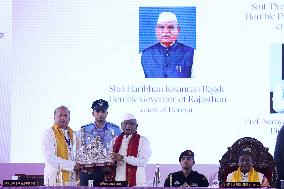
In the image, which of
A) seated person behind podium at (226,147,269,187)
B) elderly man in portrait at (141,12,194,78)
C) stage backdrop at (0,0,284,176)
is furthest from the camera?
elderly man in portrait at (141,12,194,78)

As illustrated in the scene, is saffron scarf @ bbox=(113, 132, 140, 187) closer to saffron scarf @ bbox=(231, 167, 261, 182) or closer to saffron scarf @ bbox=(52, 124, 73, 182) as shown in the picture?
saffron scarf @ bbox=(52, 124, 73, 182)

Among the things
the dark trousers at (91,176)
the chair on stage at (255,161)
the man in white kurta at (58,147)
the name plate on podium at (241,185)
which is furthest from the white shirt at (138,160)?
the name plate on podium at (241,185)

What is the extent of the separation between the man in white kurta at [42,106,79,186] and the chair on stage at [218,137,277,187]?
59.9 inches

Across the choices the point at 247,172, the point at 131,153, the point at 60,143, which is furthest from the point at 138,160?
the point at 247,172

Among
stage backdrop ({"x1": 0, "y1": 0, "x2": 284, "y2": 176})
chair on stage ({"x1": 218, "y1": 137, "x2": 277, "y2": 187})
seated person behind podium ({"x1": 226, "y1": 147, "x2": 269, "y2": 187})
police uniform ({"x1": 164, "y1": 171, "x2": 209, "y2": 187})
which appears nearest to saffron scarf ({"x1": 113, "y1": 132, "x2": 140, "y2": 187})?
police uniform ({"x1": 164, "y1": 171, "x2": 209, "y2": 187})

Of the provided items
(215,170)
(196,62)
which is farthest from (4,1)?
(215,170)

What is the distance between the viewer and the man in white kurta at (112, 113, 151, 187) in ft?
29.3

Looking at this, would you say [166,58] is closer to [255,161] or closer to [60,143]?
[60,143]

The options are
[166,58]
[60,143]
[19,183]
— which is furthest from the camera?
[166,58]

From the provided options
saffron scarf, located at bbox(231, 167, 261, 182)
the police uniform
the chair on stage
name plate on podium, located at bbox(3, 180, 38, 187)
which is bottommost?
the police uniform

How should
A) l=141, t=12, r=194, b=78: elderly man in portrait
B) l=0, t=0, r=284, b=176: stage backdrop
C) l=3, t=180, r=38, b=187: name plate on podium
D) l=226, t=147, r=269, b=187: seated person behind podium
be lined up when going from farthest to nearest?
1. l=141, t=12, r=194, b=78: elderly man in portrait
2. l=0, t=0, r=284, b=176: stage backdrop
3. l=226, t=147, r=269, b=187: seated person behind podium
4. l=3, t=180, r=38, b=187: name plate on podium

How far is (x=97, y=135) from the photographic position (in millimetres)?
8695

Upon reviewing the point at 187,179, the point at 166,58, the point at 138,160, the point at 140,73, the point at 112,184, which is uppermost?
the point at 166,58

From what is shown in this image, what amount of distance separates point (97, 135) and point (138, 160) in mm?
527
